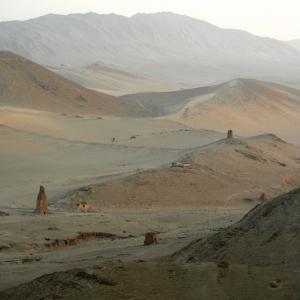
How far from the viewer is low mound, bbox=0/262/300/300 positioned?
525cm

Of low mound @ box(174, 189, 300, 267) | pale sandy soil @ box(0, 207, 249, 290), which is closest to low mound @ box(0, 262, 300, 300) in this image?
low mound @ box(174, 189, 300, 267)

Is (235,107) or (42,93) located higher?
(42,93)

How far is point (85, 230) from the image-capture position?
38.4ft

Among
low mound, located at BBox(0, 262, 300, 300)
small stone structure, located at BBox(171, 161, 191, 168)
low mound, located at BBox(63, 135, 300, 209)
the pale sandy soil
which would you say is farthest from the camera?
small stone structure, located at BBox(171, 161, 191, 168)

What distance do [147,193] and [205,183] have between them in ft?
6.48

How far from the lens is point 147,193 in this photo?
59.3 ft

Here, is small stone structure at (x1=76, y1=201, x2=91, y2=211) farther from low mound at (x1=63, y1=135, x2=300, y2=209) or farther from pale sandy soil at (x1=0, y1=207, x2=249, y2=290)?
pale sandy soil at (x1=0, y1=207, x2=249, y2=290)

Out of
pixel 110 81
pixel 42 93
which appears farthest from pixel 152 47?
pixel 42 93

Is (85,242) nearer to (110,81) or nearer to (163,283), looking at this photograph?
(163,283)

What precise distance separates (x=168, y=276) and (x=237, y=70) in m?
117

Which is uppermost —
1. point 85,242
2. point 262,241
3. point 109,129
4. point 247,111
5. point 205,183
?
point 247,111

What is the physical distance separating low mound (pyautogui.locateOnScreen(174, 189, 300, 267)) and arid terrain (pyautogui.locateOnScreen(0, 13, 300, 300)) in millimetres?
22

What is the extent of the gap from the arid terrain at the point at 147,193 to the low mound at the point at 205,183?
0.06 metres

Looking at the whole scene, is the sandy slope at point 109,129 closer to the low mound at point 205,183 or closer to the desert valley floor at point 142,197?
the desert valley floor at point 142,197
